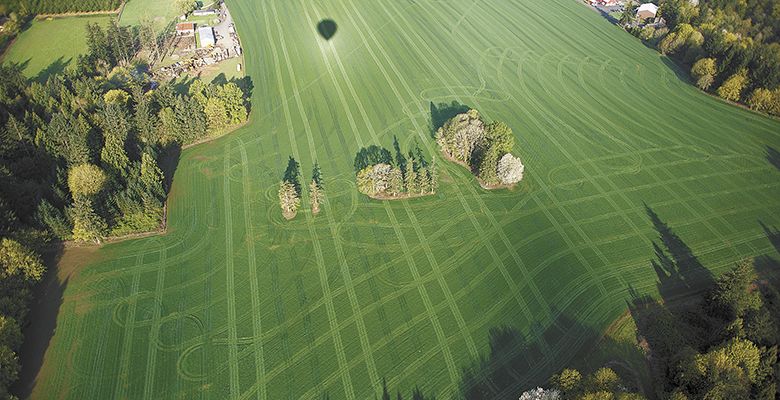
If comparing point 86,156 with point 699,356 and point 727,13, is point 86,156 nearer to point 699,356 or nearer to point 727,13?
point 699,356

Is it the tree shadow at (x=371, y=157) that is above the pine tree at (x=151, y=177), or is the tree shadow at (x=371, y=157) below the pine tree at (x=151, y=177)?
below

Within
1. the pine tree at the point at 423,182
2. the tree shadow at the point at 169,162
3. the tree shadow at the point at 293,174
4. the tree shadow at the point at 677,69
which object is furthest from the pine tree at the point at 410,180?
the tree shadow at the point at 677,69

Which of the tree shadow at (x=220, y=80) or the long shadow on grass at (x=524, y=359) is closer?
the long shadow on grass at (x=524, y=359)

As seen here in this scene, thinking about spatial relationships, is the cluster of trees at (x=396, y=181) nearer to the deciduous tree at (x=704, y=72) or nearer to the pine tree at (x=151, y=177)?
the pine tree at (x=151, y=177)

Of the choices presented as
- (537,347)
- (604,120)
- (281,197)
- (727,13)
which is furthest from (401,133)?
(727,13)

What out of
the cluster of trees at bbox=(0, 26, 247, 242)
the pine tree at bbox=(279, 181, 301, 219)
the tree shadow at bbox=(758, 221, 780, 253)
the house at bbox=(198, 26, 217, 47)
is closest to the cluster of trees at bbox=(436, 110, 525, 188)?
the pine tree at bbox=(279, 181, 301, 219)

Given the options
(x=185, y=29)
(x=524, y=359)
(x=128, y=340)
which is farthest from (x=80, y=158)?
(x=524, y=359)

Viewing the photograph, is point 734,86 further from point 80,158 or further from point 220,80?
point 80,158
